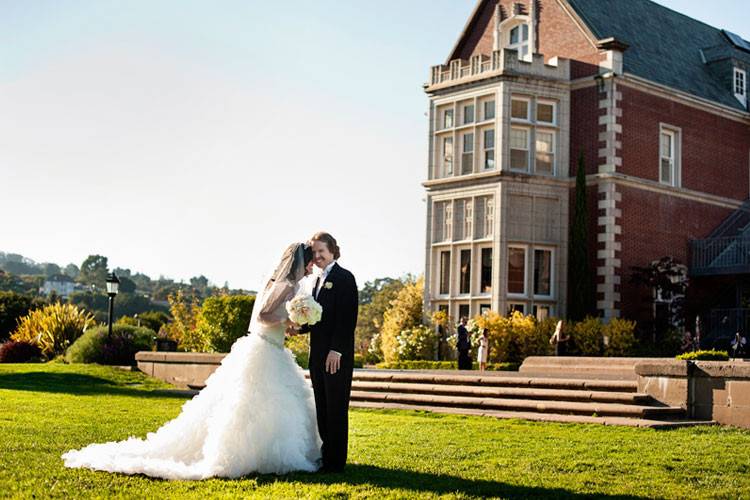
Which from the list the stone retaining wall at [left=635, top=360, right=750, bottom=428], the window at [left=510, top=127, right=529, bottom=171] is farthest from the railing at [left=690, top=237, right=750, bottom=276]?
the stone retaining wall at [left=635, top=360, right=750, bottom=428]

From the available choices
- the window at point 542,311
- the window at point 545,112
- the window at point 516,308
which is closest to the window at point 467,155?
the window at point 545,112

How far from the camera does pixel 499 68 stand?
2845 centimetres

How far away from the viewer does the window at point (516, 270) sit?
28.3 m

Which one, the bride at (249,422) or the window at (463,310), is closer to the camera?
the bride at (249,422)

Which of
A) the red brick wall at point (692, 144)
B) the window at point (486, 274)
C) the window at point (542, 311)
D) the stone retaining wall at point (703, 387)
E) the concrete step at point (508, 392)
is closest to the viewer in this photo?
the stone retaining wall at point (703, 387)

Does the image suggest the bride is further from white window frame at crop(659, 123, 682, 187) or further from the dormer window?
the dormer window

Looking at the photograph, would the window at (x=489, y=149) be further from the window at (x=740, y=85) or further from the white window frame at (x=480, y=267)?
the window at (x=740, y=85)

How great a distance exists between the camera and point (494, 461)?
958 centimetres

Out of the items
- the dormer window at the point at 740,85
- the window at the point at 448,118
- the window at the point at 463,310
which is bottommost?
the window at the point at 463,310

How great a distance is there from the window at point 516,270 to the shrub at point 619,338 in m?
2.89

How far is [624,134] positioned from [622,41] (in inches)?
114

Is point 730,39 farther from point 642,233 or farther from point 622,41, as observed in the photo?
point 642,233

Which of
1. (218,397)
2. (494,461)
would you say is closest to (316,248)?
(218,397)

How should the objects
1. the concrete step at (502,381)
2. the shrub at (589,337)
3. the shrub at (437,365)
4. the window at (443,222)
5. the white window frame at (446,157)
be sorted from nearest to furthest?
the concrete step at (502,381), the shrub at (437,365), the shrub at (589,337), the window at (443,222), the white window frame at (446,157)
